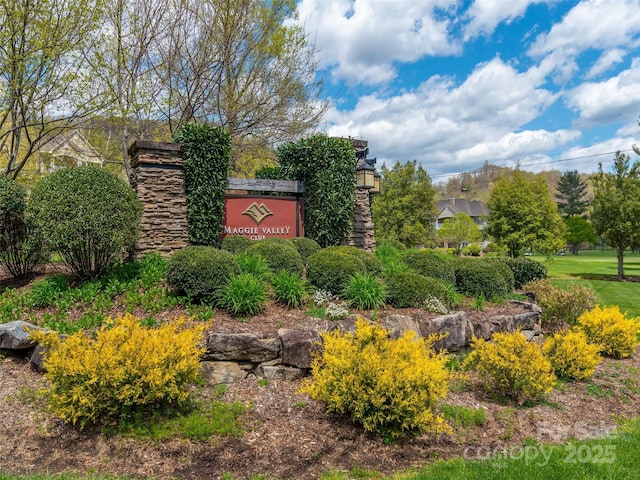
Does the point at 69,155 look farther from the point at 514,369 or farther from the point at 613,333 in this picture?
the point at 613,333

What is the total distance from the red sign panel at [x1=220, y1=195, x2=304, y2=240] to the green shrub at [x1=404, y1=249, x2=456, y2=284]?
278 cm

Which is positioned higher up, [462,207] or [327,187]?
[462,207]

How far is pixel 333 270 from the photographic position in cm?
595

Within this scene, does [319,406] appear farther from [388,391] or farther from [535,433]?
[535,433]

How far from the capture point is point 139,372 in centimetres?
325

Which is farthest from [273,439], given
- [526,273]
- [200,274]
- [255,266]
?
[526,273]

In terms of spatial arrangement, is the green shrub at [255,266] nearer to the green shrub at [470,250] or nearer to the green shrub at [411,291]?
the green shrub at [411,291]

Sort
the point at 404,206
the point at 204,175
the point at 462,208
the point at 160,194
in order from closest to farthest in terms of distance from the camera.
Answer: the point at 160,194 → the point at 204,175 → the point at 404,206 → the point at 462,208

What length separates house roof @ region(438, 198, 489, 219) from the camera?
56969mm

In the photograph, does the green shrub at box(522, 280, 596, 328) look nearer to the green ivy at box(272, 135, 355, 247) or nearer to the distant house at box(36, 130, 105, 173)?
the green ivy at box(272, 135, 355, 247)

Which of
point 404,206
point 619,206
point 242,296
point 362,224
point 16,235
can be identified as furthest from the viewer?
point 404,206

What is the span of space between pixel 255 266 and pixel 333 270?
45.4 inches

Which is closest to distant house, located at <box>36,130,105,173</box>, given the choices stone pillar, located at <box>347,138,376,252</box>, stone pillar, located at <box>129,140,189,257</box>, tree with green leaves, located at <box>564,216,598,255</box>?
stone pillar, located at <box>129,140,189,257</box>

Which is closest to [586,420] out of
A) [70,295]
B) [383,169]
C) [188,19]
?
[70,295]
